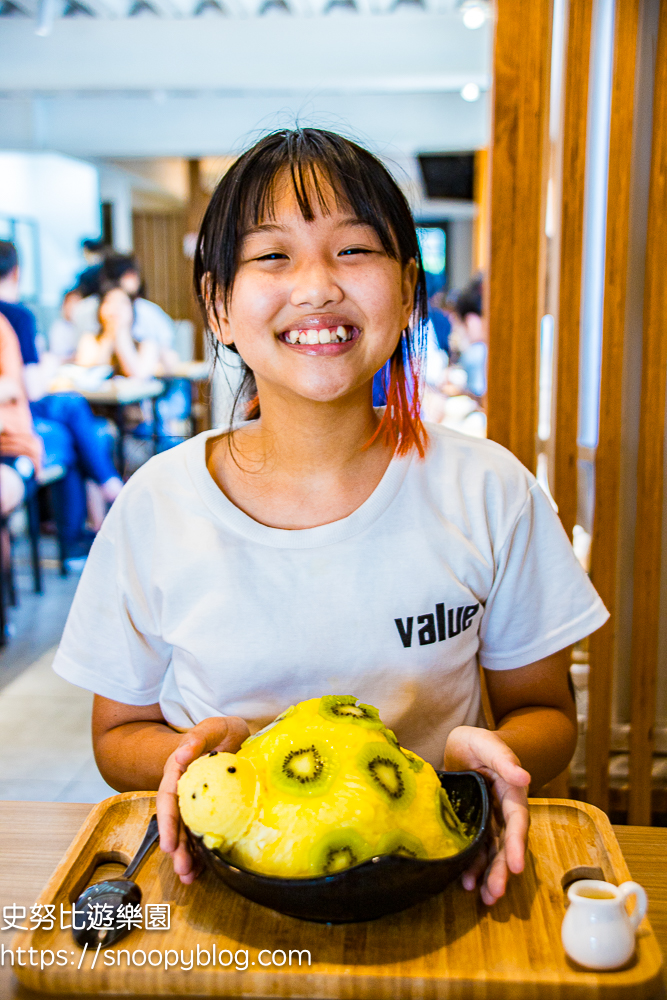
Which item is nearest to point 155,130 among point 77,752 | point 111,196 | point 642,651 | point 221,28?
point 111,196

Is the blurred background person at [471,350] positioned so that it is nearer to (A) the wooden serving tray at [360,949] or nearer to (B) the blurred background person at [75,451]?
(B) the blurred background person at [75,451]

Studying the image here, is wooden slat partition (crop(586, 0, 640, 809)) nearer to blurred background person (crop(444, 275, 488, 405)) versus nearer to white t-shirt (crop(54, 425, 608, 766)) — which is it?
white t-shirt (crop(54, 425, 608, 766))

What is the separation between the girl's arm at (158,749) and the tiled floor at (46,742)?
1553mm

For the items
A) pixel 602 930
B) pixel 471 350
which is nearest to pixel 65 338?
pixel 471 350

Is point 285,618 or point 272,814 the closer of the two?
point 272,814

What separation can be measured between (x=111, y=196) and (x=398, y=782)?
1086 centimetres

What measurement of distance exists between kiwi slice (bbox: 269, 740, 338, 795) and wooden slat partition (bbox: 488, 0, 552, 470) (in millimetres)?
1004

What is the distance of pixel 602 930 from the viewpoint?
67 cm

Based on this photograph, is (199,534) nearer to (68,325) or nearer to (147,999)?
(147,999)

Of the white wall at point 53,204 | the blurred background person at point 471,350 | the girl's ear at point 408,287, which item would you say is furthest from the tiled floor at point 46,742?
the white wall at point 53,204

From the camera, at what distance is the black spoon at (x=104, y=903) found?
72cm

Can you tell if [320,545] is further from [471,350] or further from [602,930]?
[471,350]

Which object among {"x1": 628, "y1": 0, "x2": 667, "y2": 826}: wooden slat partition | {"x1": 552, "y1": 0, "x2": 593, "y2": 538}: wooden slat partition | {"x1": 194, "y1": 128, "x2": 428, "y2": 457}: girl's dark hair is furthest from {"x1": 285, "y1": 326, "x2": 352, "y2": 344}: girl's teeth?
{"x1": 628, "y1": 0, "x2": 667, "y2": 826}: wooden slat partition

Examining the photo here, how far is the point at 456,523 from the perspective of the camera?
112 centimetres
